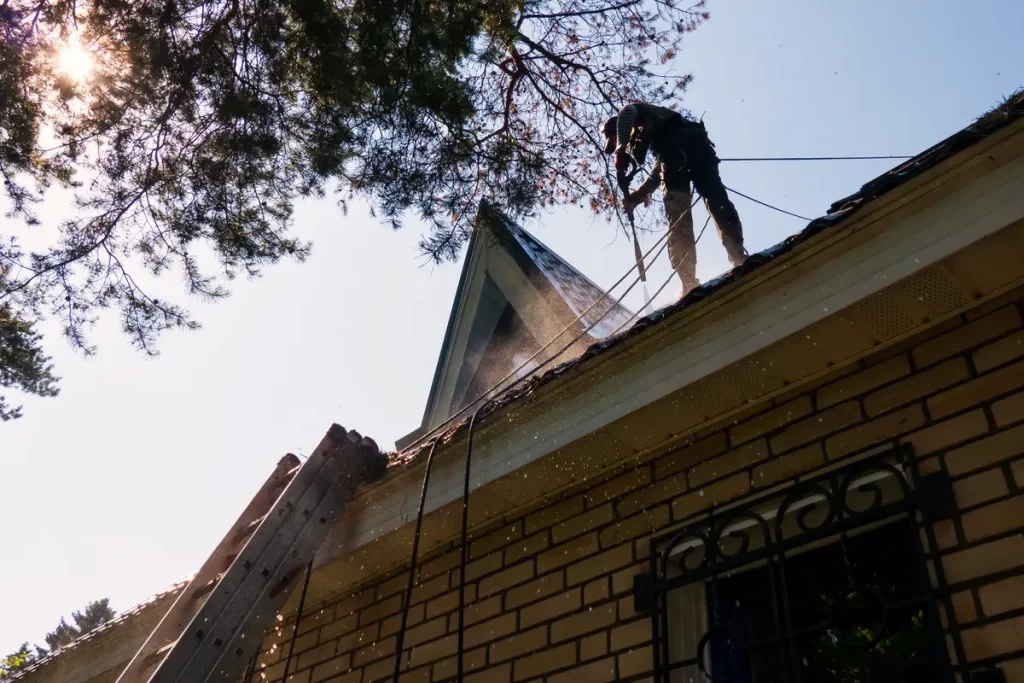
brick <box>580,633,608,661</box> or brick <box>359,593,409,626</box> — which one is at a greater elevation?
brick <box>359,593,409,626</box>

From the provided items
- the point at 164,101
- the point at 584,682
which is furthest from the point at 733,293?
the point at 164,101

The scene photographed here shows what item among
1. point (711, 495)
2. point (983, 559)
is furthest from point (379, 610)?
point (983, 559)

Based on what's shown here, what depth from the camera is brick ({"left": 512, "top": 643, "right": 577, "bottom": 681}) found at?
3.85m

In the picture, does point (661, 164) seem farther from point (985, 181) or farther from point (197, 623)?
point (197, 623)

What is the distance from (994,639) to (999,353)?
1.01 metres

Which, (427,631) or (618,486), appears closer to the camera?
(618,486)

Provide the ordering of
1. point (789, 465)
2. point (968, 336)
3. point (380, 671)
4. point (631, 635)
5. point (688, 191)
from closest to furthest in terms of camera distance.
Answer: point (968, 336) → point (789, 465) → point (631, 635) → point (380, 671) → point (688, 191)

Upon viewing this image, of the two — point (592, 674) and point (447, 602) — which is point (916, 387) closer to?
point (592, 674)

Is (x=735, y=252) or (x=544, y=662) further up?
(x=735, y=252)

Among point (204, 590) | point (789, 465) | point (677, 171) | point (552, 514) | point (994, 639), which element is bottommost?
point (994, 639)

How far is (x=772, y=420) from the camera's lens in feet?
12.3

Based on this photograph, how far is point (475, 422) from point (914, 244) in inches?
89.7

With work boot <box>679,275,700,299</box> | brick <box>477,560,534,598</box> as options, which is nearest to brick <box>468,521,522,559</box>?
brick <box>477,560,534,598</box>

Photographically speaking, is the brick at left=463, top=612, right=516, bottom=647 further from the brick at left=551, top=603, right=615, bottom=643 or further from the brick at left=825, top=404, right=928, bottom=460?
the brick at left=825, top=404, right=928, bottom=460
